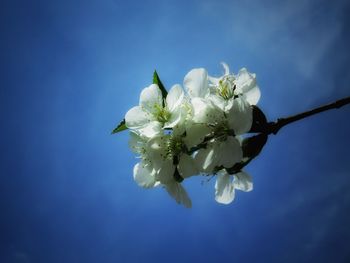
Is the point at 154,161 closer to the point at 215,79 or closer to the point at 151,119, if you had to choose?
the point at 151,119

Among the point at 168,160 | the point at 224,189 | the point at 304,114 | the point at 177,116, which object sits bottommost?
the point at 304,114

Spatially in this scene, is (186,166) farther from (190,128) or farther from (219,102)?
(219,102)

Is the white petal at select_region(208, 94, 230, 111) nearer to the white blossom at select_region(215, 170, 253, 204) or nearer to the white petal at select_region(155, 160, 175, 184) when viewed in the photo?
the white petal at select_region(155, 160, 175, 184)

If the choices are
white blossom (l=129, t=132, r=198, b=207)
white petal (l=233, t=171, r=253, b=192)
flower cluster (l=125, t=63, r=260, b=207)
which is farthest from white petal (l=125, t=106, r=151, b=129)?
white petal (l=233, t=171, r=253, b=192)

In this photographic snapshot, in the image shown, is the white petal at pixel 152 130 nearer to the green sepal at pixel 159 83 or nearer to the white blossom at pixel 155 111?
the white blossom at pixel 155 111

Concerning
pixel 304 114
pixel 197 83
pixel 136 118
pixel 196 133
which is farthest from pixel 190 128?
pixel 304 114

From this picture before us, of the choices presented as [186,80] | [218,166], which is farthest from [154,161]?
[186,80]
